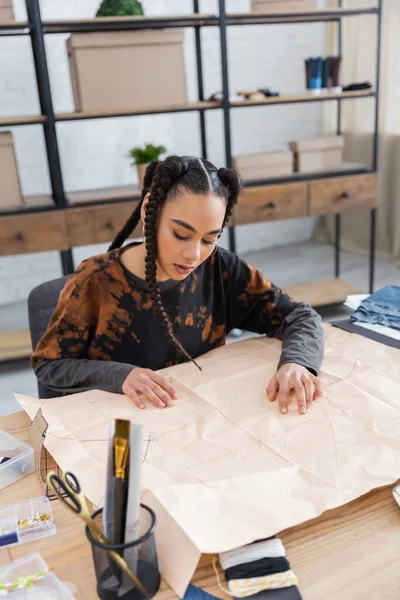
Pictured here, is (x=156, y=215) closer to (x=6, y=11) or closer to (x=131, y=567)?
(x=131, y=567)

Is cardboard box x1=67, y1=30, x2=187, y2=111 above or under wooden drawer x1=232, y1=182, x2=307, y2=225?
above

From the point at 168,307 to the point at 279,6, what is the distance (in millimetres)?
2084


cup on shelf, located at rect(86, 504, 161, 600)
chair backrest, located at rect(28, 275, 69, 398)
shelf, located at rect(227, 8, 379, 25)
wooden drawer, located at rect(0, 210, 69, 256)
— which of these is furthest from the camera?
shelf, located at rect(227, 8, 379, 25)

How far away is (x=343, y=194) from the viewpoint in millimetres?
3076

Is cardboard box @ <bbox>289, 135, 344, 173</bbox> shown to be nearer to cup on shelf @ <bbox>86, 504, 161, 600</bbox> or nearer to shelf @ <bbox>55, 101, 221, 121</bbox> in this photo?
shelf @ <bbox>55, 101, 221, 121</bbox>

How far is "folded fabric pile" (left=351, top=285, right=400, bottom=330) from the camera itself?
1309mm

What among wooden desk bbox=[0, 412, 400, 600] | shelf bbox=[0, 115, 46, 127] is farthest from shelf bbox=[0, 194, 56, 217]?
wooden desk bbox=[0, 412, 400, 600]

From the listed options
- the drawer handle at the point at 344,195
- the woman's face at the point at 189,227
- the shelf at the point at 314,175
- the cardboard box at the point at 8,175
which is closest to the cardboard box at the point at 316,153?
the shelf at the point at 314,175

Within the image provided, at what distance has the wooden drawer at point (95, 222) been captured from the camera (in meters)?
2.61

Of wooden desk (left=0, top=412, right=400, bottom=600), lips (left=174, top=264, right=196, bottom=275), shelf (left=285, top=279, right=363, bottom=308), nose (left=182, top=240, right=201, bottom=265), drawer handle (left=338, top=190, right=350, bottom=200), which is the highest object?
nose (left=182, top=240, right=201, bottom=265)

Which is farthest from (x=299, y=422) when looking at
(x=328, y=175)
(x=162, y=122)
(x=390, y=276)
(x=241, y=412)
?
(x=162, y=122)

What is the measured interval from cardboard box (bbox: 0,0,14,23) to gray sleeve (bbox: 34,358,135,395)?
183 centimetres

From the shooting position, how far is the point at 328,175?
10.1ft

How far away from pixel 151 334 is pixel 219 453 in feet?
1.61
